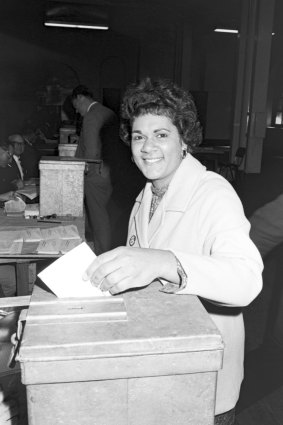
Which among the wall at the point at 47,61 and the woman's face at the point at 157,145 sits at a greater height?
the wall at the point at 47,61

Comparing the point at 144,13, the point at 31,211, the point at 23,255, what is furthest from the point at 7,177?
the point at 144,13

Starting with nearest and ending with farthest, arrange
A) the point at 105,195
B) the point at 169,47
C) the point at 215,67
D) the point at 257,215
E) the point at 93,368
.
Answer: the point at 93,368 < the point at 257,215 < the point at 105,195 < the point at 169,47 < the point at 215,67

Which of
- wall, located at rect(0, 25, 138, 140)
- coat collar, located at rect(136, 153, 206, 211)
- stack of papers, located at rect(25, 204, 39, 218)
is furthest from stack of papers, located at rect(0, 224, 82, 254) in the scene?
wall, located at rect(0, 25, 138, 140)

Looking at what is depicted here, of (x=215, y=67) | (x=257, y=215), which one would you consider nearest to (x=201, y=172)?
(x=257, y=215)

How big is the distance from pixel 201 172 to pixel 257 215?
47 centimetres


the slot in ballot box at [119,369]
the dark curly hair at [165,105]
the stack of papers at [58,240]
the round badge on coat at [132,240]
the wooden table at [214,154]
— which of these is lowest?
the wooden table at [214,154]

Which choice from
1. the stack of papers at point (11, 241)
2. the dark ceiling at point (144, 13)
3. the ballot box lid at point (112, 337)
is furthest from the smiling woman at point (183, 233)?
the dark ceiling at point (144, 13)

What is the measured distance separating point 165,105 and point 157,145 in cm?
16

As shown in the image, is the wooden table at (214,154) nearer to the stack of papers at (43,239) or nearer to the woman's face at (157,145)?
the stack of papers at (43,239)

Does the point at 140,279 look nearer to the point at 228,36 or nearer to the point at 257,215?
the point at 257,215

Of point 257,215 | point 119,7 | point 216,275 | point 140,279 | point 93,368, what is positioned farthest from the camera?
point 119,7

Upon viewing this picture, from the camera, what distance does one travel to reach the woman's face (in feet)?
5.98

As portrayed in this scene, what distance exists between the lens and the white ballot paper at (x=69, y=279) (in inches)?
37.1

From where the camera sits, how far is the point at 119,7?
1495 cm
